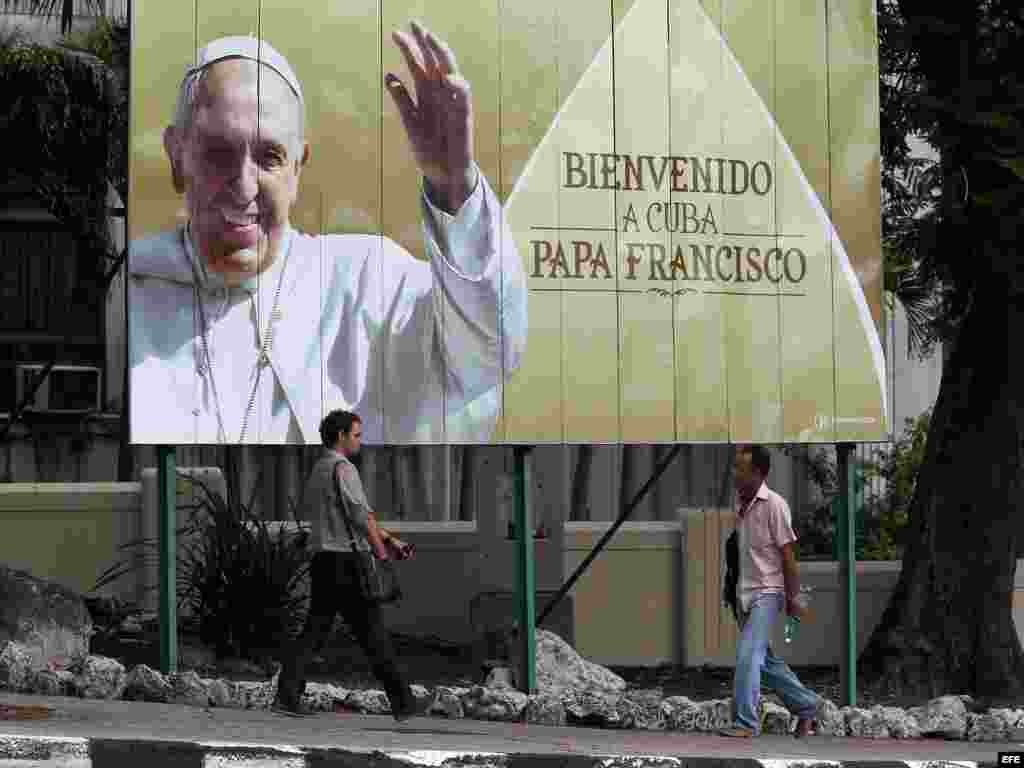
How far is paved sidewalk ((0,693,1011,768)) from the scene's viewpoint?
9492 mm

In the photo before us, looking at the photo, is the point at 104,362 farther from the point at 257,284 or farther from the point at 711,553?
the point at 257,284

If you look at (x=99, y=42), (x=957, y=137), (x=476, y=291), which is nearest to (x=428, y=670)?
(x=476, y=291)

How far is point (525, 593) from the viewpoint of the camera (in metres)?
12.9

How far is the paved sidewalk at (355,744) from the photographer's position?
9492 mm

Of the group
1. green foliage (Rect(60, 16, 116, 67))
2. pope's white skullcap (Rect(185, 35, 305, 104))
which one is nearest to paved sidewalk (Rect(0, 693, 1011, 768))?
pope's white skullcap (Rect(185, 35, 305, 104))

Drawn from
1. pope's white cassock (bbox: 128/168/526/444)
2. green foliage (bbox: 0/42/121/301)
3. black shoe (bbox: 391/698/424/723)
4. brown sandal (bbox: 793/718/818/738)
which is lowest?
brown sandal (bbox: 793/718/818/738)

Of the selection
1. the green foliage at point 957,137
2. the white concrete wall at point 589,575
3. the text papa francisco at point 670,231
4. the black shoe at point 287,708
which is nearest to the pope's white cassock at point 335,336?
the text papa francisco at point 670,231

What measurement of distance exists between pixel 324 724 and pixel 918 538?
6.78m

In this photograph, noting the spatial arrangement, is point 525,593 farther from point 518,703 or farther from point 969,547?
point 969,547

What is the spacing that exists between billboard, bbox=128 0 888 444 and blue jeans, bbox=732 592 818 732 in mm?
1897

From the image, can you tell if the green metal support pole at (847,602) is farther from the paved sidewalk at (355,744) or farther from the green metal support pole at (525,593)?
the green metal support pole at (525,593)

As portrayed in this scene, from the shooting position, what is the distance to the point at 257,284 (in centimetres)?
1247

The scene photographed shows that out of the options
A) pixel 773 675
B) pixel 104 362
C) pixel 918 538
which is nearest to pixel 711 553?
pixel 918 538

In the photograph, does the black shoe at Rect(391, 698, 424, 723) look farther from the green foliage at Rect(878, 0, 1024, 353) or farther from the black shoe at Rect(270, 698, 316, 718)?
the green foliage at Rect(878, 0, 1024, 353)
